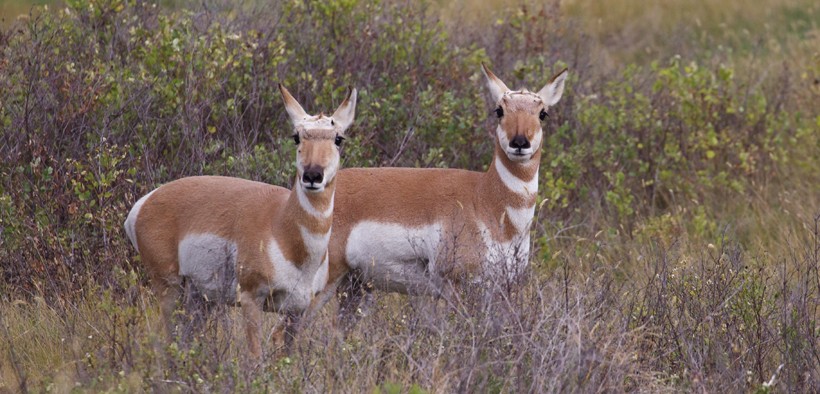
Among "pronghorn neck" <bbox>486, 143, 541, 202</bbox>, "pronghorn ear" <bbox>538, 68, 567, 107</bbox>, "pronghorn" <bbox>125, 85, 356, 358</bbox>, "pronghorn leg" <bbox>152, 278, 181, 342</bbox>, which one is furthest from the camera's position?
"pronghorn ear" <bbox>538, 68, 567, 107</bbox>

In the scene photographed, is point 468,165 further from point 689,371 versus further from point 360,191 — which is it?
point 689,371

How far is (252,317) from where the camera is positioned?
645cm

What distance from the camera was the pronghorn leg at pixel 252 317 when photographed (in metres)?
6.42

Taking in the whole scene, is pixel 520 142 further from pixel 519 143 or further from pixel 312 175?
pixel 312 175

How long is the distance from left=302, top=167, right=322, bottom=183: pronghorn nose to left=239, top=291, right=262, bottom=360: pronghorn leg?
0.75 metres

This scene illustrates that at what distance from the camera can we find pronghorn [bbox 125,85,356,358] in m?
6.41

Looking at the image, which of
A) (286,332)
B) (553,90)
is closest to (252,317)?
(286,332)

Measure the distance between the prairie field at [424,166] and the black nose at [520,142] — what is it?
2.42 feet

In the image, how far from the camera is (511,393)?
236 inches

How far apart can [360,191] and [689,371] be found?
2.15m

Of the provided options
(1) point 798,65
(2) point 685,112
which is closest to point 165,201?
(2) point 685,112

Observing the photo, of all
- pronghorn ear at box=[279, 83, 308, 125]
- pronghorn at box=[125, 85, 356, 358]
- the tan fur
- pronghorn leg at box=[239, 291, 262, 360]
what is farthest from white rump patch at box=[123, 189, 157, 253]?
the tan fur

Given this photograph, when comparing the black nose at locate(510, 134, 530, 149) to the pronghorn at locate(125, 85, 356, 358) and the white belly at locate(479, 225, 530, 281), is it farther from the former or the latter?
the pronghorn at locate(125, 85, 356, 358)

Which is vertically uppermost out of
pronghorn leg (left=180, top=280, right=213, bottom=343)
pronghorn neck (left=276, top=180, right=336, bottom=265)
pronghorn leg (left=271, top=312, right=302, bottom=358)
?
pronghorn neck (left=276, top=180, right=336, bottom=265)
